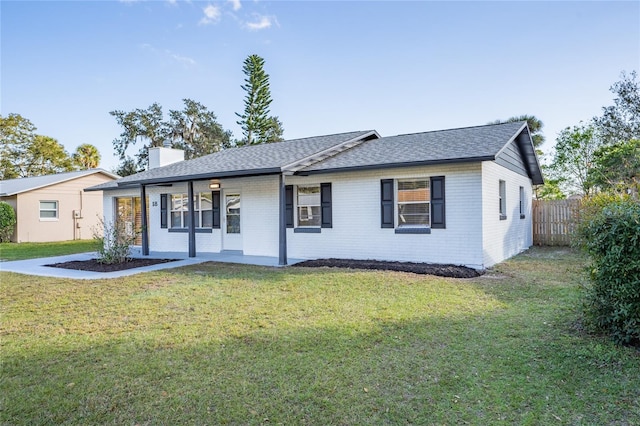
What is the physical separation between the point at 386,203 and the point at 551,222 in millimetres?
9162

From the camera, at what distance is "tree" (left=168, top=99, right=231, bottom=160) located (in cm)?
3459

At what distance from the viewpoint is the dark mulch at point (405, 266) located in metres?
8.55

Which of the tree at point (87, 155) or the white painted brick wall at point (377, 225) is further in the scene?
the tree at point (87, 155)

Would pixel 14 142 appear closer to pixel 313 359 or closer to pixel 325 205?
pixel 325 205

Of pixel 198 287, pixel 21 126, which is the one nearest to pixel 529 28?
pixel 198 287

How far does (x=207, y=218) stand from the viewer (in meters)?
14.1

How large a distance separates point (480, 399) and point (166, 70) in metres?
20.0

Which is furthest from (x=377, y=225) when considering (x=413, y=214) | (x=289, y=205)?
(x=289, y=205)

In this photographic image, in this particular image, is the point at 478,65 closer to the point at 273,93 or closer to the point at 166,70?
the point at 166,70

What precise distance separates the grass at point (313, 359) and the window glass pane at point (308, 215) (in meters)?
5.03

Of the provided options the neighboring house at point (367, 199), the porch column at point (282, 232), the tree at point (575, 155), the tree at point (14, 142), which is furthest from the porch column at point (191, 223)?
the tree at point (14, 142)

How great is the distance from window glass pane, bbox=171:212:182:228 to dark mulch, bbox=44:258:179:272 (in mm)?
2899

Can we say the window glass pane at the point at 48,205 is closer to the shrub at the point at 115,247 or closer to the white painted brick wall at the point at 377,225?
the white painted brick wall at the point at 377,225

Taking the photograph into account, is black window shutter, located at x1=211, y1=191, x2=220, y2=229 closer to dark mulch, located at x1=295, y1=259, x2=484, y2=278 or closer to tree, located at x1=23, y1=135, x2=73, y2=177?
dark mulch, located at x1=295, y1=259, x2=484, y2=278
